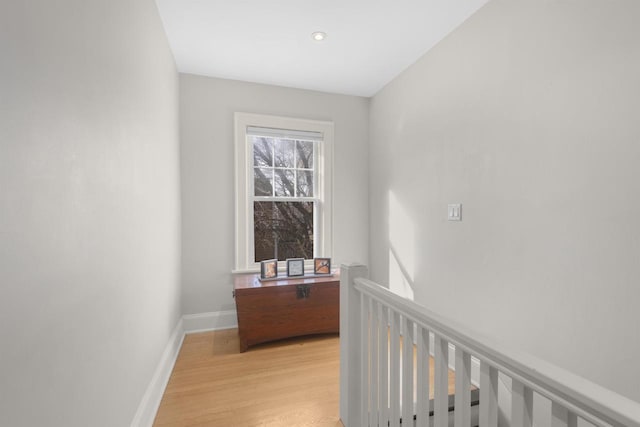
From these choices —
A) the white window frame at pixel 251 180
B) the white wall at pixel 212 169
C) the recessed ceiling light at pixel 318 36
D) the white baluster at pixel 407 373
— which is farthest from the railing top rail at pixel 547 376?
the white wall at pixel 212 169

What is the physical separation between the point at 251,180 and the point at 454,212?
1927mm

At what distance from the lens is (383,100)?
10.3ft

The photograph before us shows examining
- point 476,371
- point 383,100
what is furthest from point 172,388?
point 383,100

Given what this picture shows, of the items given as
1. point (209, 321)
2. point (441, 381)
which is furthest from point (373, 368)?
point (209, 321)

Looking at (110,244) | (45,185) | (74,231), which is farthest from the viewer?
(110,244)

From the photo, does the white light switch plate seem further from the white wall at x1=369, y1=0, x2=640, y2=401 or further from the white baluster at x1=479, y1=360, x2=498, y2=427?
the white baluster at x1=479, y1=360, x2=498, y2=427

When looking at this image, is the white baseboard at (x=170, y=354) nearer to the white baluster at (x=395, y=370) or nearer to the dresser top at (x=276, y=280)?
the dresser top at (x=276, y=280)

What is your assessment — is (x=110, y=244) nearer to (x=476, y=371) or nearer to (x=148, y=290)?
(x=148, y=290)

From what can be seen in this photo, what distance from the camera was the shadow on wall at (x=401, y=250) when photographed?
2680 mm

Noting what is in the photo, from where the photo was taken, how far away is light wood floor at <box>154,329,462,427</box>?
1.70 meters

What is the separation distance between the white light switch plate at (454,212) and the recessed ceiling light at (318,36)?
1594 millimetres

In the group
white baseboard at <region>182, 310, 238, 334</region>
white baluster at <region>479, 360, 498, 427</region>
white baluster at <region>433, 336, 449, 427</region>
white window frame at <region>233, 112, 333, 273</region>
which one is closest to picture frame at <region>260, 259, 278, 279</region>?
white window frame at <region>233, 112, 333, 273</region>

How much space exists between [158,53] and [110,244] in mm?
1471

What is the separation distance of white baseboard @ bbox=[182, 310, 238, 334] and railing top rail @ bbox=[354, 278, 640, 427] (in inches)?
95.7
